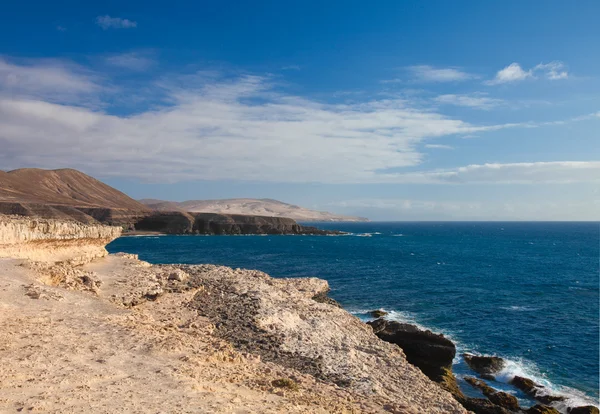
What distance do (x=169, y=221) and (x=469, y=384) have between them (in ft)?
451

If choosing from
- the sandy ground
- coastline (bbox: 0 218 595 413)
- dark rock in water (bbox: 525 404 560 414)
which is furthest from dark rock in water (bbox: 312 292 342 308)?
the sandy ground

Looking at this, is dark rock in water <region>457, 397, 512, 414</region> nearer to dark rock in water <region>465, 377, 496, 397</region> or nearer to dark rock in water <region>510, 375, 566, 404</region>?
dark rock in water <region>465, 377, 496, 397</region>

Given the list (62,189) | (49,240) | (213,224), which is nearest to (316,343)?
(49,240)

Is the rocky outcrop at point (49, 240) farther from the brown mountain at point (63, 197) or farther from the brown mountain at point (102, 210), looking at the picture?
the brown mountain at point (102, 210)

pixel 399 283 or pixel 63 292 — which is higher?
pixel 63 292

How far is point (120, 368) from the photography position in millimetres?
12422

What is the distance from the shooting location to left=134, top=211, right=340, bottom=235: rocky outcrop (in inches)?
5876

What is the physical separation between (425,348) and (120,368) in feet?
62.6

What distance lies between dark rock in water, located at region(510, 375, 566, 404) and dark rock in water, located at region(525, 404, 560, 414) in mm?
1575

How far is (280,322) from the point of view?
23.3 meters

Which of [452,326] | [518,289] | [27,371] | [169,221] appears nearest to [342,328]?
[452,326]

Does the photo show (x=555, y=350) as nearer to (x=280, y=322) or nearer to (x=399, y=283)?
(x=280, y=322)

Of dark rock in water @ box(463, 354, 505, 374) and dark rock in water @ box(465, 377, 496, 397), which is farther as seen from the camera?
dark rock in water @ box(463, 354, 505, 374)

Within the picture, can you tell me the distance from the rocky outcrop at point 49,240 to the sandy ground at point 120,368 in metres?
→ 7.96
